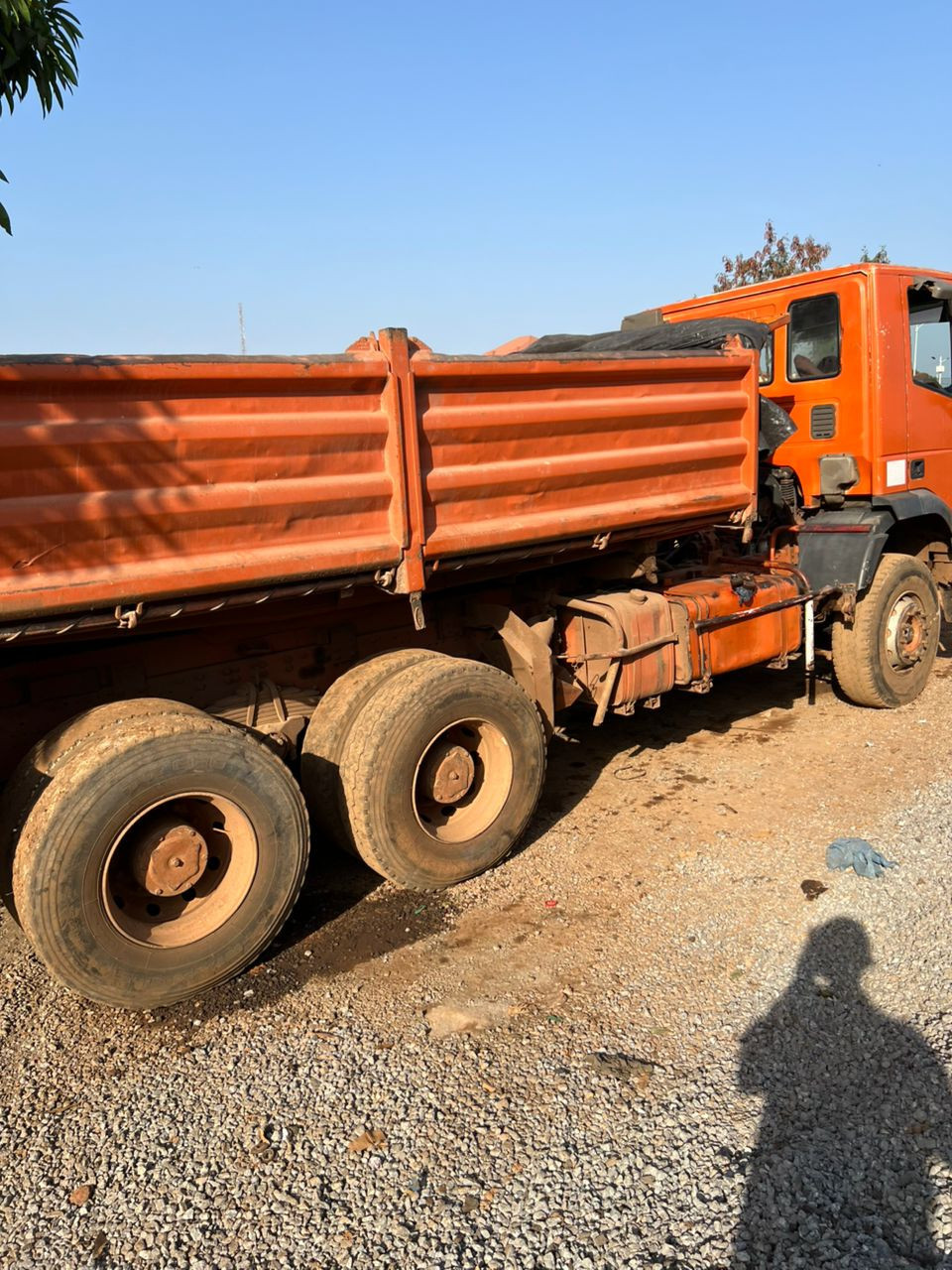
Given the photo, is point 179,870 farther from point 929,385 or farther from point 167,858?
point 929,385

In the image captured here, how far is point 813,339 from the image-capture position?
608cm

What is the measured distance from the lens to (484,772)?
437 centimetres

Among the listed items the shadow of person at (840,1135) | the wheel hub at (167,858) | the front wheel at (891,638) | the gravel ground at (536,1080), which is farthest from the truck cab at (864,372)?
the wheel hub at (167,858)

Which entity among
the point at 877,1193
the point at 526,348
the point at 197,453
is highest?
the point at 526,348

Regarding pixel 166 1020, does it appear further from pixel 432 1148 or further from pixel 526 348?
pixel 526 348

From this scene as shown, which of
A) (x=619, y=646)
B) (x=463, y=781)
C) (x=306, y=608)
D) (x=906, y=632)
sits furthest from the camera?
(x=906, y=632)

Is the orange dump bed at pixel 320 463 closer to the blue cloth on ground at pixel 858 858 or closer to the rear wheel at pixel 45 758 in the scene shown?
the rear wheel at pixel 45 758

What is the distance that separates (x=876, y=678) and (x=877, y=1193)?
4.48 metres

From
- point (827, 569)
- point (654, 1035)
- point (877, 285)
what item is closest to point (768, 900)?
point (654, 1035)

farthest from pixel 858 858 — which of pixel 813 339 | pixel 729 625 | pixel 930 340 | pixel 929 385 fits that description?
pixel 930 340

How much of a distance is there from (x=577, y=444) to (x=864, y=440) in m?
2.57

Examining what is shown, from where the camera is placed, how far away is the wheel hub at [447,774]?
4137 millimetres

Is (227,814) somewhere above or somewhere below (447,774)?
above

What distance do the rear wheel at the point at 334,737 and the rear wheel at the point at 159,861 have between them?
0.41m
